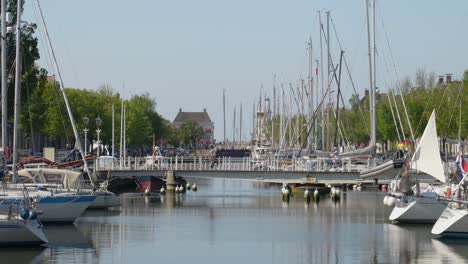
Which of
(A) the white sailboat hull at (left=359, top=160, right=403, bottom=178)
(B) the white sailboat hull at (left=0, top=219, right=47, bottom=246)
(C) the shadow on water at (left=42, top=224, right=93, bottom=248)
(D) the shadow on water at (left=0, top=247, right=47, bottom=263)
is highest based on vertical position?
(A) the white sailboat hull at (left=359, top=160, right=403, bottom=178)

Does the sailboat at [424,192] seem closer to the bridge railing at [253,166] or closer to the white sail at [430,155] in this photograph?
the white sail at [430,155]

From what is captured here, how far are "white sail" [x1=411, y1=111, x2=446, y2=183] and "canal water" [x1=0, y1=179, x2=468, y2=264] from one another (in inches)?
118

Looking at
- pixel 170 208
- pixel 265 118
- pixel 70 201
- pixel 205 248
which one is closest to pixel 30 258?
pixel 205 248

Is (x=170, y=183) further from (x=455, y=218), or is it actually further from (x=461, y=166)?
(x=455, y=218)

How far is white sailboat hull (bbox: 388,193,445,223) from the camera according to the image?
203 feet

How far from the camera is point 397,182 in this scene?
6581 centimetres

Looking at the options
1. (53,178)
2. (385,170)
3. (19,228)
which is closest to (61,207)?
(53,178)

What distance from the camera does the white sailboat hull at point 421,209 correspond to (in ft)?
203

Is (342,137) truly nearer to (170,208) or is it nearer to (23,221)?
(170,208)

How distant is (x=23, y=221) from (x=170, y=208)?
32.3 metres

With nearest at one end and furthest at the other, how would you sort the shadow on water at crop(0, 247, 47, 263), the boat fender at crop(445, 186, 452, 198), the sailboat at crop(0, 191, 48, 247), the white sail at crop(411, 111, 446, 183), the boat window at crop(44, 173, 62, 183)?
the shadow on water at crop(0, 247, 47, 263)
the sailboat at crop(0, 191, 48, 247)
the boat fender at crop(445, 186, 452, 198)
the white sail at crop(411, 111, 446, 183)
the boat window at crop(44, 173, 62, 183)

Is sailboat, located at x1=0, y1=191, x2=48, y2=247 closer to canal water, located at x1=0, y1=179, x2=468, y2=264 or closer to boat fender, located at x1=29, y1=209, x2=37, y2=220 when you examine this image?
boat fender, located at x1=29, y1=209, x2=37, y2=220

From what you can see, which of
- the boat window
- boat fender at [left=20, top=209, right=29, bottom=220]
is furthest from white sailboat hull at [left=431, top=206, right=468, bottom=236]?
the boat window

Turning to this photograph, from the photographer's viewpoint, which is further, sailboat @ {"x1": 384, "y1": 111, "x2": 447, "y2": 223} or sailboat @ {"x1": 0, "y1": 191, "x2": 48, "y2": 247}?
sailboat @ {"x1": 384, "y1": 111, "x2": 447, "y2": 223}
